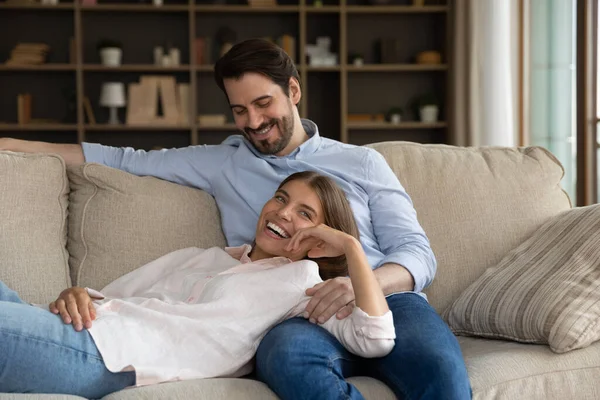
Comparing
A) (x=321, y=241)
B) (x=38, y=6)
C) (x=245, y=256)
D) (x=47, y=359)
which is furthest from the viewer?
(x=38, y=6)

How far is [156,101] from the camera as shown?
225 inches

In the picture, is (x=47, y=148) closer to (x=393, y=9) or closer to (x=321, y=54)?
(x=321, y=54)

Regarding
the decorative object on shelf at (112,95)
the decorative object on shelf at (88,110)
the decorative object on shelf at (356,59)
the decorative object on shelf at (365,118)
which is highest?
the decorative object on shelf at (356,59)

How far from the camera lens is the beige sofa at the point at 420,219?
183 cm

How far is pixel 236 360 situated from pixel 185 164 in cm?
73

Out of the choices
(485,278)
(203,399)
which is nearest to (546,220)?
(485,278)

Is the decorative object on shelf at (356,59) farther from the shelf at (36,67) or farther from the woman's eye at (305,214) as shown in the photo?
the woman's eye at (305,214)

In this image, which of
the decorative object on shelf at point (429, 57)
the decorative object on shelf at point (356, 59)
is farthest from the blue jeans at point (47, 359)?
the decorative object on shelf at point (429, 57)

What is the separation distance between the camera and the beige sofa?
183cm

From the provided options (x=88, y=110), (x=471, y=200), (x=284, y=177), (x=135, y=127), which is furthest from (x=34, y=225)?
(x=88, y=110)

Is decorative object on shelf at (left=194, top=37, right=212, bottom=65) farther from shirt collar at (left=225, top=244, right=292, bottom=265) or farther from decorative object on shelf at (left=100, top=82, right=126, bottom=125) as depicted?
shirt collar at (left=225, top=244, right=292, bottom=265)

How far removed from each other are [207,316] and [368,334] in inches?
13.2

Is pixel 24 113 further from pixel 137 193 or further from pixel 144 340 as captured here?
pixel 144 340

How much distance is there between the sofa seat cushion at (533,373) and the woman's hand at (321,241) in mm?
382
